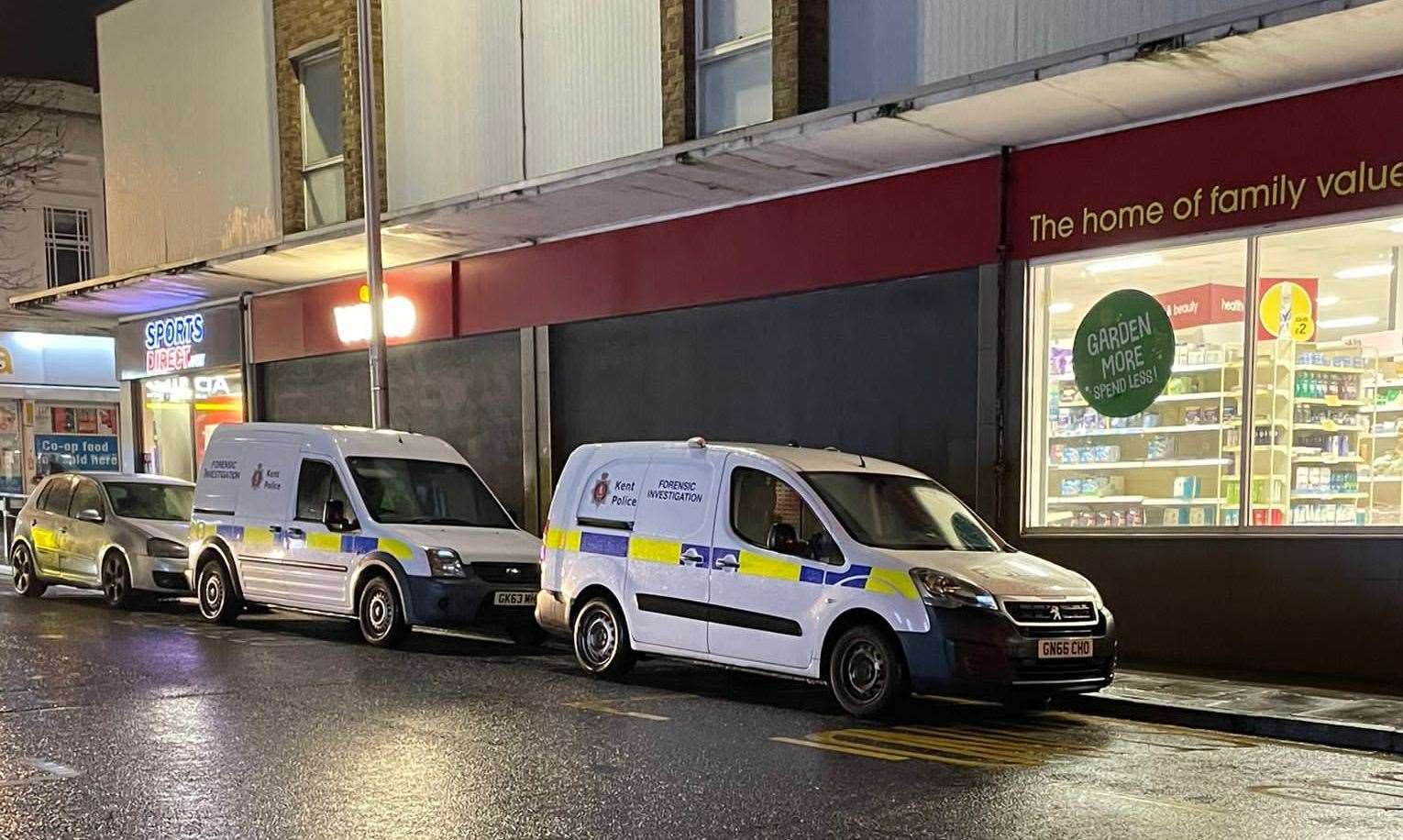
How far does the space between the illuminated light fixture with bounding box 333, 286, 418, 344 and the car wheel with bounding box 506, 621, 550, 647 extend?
7.86 meters

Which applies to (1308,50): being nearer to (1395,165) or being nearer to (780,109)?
(1395,165)

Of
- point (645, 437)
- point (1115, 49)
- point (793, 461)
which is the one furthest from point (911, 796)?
point (645, 437)

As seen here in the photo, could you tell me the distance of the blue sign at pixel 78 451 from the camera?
3341 centimetres

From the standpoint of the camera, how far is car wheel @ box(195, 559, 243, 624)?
14.1 metres

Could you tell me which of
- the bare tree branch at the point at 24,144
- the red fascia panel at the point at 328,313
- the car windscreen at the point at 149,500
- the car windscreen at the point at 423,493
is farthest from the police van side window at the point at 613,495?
the bare tree branch at the point at 24,144

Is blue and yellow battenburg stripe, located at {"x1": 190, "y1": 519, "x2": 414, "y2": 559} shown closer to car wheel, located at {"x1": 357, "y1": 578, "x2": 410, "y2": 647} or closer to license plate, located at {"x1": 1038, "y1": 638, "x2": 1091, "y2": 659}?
A: car wheel, located at {"x1": 357, "y1": 578, "x2": 410, "y2": 647}

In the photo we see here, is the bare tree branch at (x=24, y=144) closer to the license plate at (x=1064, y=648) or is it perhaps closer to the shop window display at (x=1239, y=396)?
the shop window display at (x=1239, y=396)

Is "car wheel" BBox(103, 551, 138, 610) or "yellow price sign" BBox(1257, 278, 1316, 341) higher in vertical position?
"yellow price sign" BBox(1257, 278, 1316, 341)

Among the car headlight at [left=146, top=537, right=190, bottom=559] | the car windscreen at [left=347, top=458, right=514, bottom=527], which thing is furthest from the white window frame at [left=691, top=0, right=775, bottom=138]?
the car headlight at [left=146, top=537, right=190, bottom=559]

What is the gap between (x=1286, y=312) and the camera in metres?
11.4

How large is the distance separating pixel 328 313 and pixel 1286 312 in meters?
14.6

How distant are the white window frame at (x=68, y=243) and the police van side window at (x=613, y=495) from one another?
2583 cm

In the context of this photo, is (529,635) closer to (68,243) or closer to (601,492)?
(601,492)

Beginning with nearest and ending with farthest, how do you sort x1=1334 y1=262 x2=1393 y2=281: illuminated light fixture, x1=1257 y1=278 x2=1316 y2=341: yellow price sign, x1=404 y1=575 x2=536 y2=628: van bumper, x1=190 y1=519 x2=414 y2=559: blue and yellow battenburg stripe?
x1=1334 y1=262 x2=1393 y2=281: illuminated light fixture → x1=1257 y1=278 x2=1316 y2=341: yellow price sign → x1=404 y1=575 x2=536 y2=628: van bumper → x1=190 y1=519 x2=414 y2=559: blue and yellow battenburg stripe
